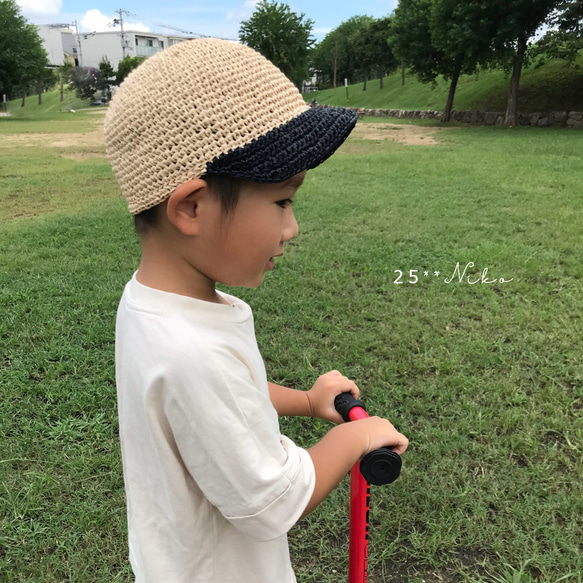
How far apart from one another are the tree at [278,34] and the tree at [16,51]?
1426 centimetres

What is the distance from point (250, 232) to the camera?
89 cm

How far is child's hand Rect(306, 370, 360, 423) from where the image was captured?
4.13 feet

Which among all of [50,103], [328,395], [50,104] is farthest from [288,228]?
[50,103]

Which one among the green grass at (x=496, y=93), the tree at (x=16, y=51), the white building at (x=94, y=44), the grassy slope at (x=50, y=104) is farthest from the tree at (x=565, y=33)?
the white building at (x=94, y=44)

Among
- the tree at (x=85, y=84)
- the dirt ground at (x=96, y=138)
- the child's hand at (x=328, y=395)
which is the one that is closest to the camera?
the child's hand at (x=328, y=395)

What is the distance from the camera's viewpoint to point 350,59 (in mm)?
51562

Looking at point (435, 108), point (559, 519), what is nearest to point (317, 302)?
point (559, 519)

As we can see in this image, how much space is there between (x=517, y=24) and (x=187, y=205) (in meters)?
19.1

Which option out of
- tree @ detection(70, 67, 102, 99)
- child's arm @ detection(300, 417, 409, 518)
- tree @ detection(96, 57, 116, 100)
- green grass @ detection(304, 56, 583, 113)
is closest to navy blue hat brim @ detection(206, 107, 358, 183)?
child's arm @ detection(300, 417, 409, 518)

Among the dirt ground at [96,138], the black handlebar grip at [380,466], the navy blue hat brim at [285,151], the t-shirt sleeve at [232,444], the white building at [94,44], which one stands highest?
the white building at [94,44]

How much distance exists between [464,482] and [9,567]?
5.95 ft

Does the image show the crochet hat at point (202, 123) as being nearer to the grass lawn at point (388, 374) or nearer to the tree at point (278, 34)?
the grass lawn at point (388, 374)

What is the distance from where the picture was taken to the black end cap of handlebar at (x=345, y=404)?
119 cm

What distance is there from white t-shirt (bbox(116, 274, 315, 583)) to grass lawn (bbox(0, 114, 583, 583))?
1.04 metres
